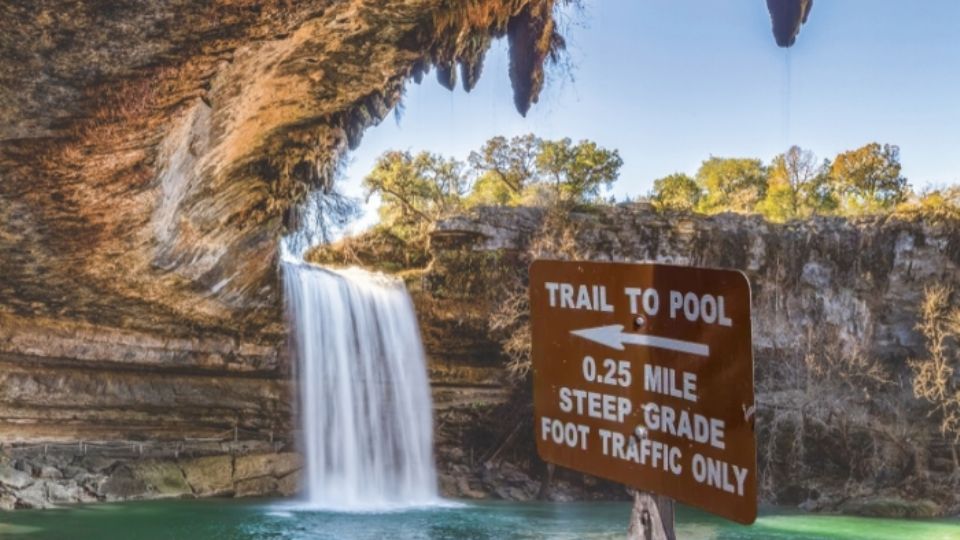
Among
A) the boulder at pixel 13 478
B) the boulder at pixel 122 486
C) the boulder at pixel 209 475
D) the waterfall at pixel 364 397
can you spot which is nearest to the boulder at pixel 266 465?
the boulder at pixel 209 475

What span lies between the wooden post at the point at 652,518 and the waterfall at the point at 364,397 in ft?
50.2

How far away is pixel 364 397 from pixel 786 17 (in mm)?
11532

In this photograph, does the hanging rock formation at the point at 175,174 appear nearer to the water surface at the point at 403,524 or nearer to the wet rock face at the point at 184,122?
the wet rock face at the point at 184,122

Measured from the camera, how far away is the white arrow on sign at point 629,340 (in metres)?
2.10

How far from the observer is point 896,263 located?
65.0ft

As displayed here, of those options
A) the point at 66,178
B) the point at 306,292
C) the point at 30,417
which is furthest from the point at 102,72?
the point at 30,417

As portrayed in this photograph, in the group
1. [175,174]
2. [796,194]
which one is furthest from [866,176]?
[175,174]

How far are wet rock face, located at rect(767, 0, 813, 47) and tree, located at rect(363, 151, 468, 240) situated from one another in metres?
10.6

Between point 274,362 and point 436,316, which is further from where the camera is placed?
point 436,316

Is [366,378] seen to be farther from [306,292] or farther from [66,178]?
[66,178]

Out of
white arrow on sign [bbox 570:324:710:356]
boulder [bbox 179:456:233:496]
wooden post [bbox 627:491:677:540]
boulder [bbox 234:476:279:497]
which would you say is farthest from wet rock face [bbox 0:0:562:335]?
wooden post [bbox 627:491:677:540]

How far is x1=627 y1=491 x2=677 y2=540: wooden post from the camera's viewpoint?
2508 millimetres

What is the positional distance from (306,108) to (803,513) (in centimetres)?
1282

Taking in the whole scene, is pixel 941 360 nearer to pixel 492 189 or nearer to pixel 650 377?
pixel 492 189
